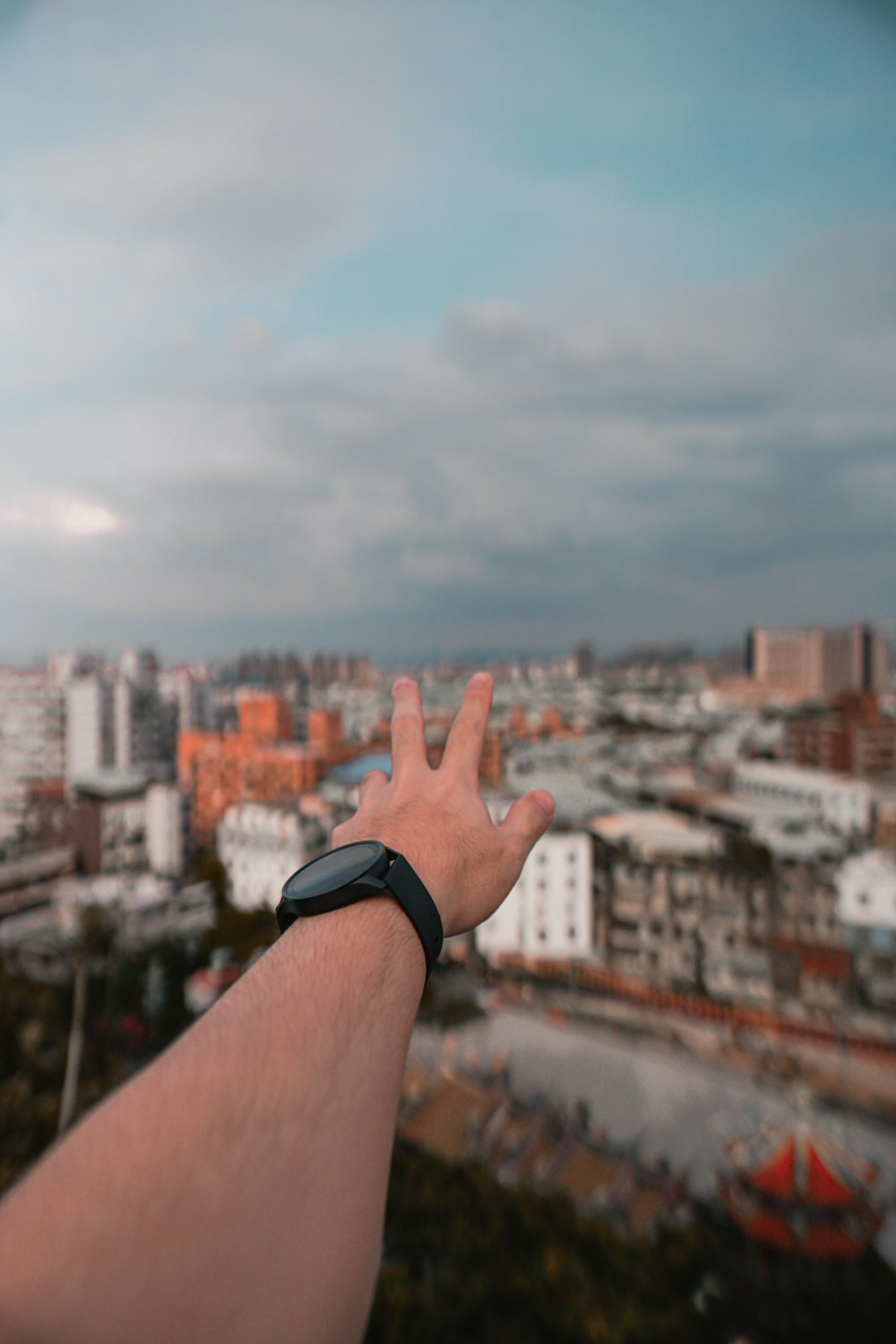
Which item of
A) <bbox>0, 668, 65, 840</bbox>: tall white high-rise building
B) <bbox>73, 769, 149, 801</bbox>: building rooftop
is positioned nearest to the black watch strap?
<bbox>73, 769, 149, 801</bbox>: building rooftop

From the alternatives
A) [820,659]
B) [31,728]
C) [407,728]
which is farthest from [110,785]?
[820,659]

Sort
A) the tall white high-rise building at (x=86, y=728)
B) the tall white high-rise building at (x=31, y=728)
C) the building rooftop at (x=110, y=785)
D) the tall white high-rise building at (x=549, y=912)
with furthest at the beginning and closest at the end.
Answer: the tall white high-rise building at (x=86, y=728), the tall white high-rise building at (x=31, y=728), the building rooftop at (x=110, y=785), the tall white high-rise building at (x=549, y=912)

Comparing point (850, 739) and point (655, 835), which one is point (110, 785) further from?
point (850, 739)

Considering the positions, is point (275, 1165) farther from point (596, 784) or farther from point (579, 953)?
point (596, 784)

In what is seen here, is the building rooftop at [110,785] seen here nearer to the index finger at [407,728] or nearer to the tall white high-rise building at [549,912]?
the tall white high-rise building at [549,912]

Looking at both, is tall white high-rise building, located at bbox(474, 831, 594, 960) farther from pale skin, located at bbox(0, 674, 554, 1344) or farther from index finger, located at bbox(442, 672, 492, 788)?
pale skin, located at bbox(0, 674, 554, 1344)

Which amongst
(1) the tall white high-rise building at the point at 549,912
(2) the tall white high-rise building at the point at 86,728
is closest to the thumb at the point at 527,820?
(1) the tall white high-rise building at the point at 549,912

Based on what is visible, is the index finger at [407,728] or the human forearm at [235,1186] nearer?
the human forearm at [235,1186]

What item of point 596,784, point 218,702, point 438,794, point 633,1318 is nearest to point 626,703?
point 596,784
